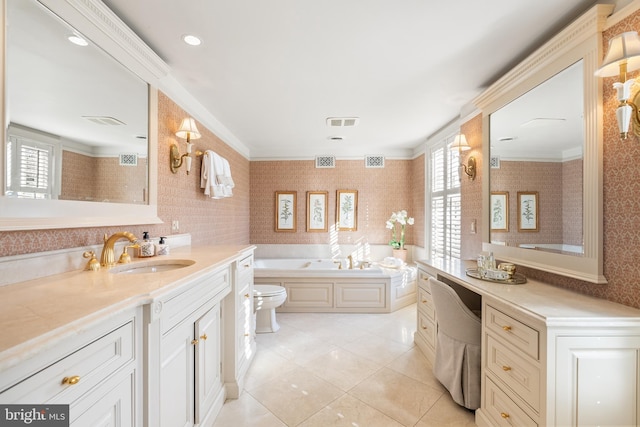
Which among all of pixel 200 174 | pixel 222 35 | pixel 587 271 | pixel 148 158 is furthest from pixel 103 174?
pixel 587 271

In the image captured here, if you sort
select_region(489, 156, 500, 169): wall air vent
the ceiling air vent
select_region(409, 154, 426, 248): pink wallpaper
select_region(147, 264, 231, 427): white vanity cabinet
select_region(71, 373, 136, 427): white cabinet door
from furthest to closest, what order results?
select_region(409, 154, 426, 248): pink wallpaper
the ceiling air vent
select_region(489, 156, 500, 169): wall air vent
select_region(147, 264, 231, 427): white vanity cabinet
select_region(71, 373, 136, 427): white cabinet door

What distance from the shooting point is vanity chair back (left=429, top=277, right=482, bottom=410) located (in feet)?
6.03

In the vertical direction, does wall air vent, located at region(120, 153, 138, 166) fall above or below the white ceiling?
below

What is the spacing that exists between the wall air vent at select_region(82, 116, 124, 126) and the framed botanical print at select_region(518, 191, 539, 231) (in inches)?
112

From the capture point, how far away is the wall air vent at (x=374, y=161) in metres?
4.98

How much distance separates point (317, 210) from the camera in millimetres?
5012

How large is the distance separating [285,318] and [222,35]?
3053 millimetres

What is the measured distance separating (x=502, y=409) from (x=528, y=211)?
51.1 inches

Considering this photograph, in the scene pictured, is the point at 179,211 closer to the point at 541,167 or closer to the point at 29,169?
the point at 29,169

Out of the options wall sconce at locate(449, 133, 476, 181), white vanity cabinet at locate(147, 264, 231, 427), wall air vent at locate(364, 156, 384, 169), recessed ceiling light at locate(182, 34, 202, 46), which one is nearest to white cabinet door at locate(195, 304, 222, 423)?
Result: white vanity cabinet at locate(147, 264, 231, 427)

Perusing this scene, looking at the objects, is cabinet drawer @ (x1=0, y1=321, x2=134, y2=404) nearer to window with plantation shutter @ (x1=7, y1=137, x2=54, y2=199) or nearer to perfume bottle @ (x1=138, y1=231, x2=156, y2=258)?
window with plantation shutter @ (x1=7, y1=137, x2=54, y2=199)

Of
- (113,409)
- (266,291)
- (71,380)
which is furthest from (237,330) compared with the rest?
(71,380)

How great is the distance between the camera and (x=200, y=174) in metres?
3.04

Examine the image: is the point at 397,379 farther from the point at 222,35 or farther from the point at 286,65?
the point at 222,35
